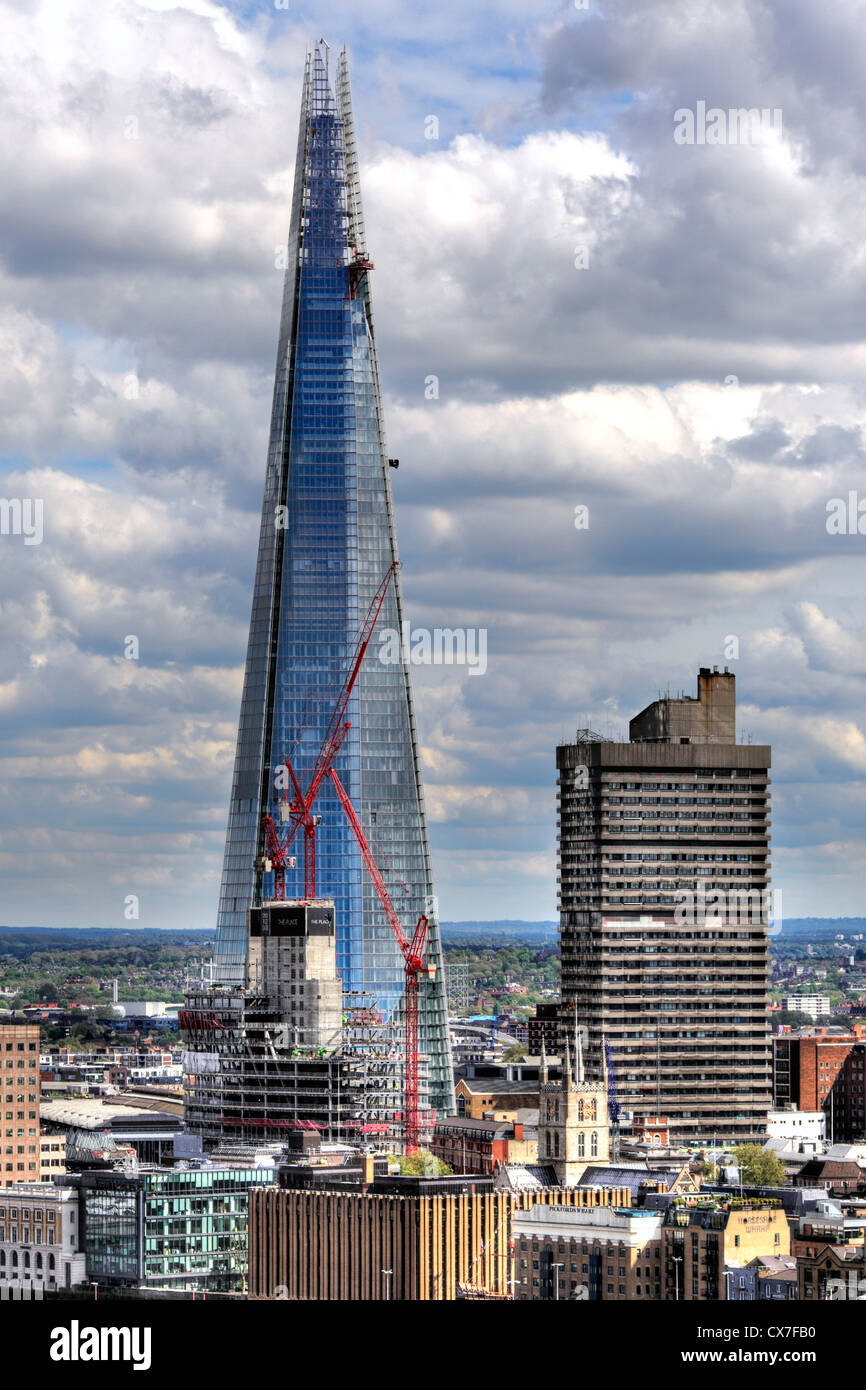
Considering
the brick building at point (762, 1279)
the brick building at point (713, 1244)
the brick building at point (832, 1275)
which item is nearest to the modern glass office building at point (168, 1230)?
the brick building at point (713, 1244)

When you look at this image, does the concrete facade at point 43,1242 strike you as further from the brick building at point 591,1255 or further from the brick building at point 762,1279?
the brick building at point 762,1279

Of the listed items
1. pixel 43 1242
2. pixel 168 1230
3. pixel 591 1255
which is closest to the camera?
pixel 591 1255

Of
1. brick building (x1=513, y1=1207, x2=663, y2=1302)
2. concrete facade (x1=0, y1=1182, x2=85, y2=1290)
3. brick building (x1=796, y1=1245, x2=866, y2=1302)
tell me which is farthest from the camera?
concrete facade (x1=0, y1=1182, x2=85, y2=1290)

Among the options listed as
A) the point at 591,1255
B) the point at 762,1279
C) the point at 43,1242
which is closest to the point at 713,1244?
the point at 762,1279

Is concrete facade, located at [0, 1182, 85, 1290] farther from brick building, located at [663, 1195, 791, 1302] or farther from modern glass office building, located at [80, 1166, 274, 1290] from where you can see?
brick building, located at [663, 1195, 791, 1302]

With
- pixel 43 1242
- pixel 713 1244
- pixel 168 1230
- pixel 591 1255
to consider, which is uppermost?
pixel 713 1244

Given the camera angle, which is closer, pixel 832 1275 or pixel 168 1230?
pixel 832 1275

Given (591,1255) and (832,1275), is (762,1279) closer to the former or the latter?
(832,1275)

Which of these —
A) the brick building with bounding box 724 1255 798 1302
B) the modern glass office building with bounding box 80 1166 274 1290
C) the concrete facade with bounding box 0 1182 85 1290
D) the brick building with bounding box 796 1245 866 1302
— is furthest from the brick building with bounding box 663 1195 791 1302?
the concrete facade with bounding box 0 1182 85 1290

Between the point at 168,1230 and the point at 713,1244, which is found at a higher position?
the point at 713,1244
